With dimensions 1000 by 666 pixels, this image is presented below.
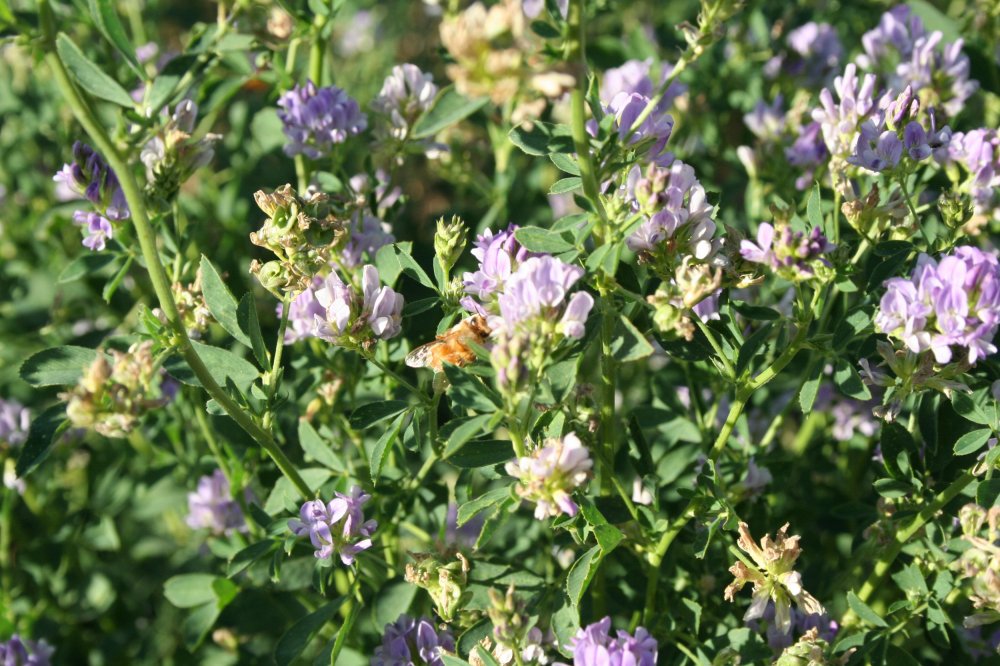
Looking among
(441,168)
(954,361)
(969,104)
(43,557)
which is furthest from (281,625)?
(969,104)

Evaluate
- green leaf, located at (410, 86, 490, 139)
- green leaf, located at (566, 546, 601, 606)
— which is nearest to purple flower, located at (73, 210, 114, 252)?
green leaf, located at (410, 86, 490, 139)

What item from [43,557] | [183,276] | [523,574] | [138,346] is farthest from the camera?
[43,557]

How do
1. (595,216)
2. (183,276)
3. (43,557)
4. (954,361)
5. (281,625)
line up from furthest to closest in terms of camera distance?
(43,557) → (281,625) → (183,276) → (954,361) → (595,216)

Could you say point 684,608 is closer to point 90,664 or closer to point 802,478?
point 802,478

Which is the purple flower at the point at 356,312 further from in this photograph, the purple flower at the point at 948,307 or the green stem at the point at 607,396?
the purple flower at the point at 948,307

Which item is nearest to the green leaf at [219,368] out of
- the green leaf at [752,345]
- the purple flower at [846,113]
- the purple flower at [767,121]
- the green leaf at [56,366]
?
the green leaf at [56,366]

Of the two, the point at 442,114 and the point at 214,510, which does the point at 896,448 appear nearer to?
the point at 442,114
